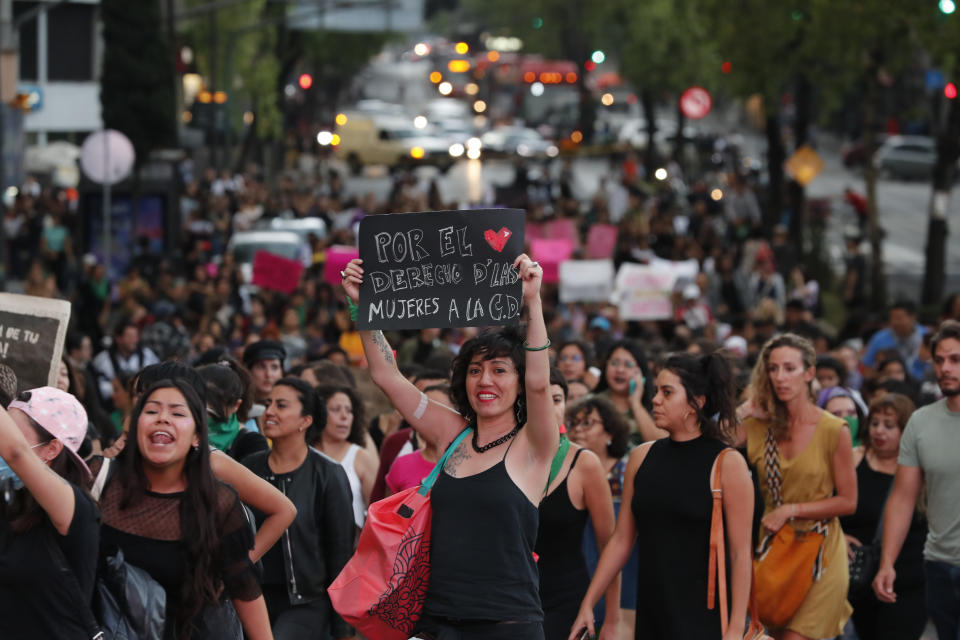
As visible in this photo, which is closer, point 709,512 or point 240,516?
point 240,516

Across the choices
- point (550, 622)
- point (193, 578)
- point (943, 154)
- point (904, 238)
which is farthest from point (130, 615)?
point (904, 238)

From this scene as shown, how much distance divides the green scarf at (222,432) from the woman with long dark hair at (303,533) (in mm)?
186

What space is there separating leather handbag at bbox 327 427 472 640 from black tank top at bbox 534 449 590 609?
1.22 metres

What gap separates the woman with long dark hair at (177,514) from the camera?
5254 mm

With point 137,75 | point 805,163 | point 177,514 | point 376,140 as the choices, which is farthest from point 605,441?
point 376,140

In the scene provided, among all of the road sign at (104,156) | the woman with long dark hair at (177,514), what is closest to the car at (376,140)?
the road sign at (104,156)

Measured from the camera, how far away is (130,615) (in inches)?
201

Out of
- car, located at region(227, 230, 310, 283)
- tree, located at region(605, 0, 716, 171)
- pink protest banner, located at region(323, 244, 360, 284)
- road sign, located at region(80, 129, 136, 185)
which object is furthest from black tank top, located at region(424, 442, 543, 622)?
tree, located at region(605, 0, 716, 171)

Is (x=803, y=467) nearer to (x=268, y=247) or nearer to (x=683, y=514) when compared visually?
(x=683, y=514)

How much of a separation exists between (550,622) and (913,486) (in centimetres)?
188

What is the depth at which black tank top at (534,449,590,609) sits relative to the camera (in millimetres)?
6723

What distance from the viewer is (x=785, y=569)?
7.40 m

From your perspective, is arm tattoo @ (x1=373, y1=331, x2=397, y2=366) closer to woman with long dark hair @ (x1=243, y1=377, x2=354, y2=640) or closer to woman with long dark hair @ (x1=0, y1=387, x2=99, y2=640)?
woman with long dark hair @ (x1=243, y1=377, x2=354, y2=640)

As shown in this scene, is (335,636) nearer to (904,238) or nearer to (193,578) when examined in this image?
(193,578)
